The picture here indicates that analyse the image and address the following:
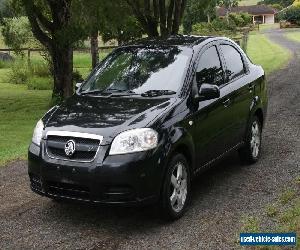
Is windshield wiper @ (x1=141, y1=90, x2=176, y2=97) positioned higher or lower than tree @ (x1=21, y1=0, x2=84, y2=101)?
lower

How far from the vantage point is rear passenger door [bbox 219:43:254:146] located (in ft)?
24.0

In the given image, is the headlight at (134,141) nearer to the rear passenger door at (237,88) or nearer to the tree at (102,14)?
the rear passenger door at (237,88)

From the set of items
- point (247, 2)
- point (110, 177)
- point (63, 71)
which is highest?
point (247, 2)

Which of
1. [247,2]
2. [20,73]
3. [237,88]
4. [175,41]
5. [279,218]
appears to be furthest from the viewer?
[247,2]

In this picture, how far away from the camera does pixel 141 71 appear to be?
6.77 meters

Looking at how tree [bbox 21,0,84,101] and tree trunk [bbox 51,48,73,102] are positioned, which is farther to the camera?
tree trunk [bbox 51,48,73,102]

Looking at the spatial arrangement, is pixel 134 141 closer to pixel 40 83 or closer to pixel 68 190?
pixel 68 190

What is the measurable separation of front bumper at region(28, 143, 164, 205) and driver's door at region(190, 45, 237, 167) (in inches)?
38.1

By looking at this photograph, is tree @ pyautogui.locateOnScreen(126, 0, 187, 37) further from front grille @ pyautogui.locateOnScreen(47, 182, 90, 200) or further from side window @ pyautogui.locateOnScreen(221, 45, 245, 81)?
front grille @ pyautogui.locateOnScreen(47, 182, 90, 200)

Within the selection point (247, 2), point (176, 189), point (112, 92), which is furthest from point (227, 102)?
point (247, 2)

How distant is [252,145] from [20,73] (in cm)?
2554

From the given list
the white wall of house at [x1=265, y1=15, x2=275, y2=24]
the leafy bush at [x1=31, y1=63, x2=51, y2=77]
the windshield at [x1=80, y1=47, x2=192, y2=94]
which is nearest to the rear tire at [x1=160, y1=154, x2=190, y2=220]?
the windshield at [x1=80, y1=47, x2=192, y2=94]

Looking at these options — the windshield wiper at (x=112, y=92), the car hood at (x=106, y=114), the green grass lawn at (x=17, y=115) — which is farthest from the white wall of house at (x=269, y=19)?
the car hood at (x=106, y=114)

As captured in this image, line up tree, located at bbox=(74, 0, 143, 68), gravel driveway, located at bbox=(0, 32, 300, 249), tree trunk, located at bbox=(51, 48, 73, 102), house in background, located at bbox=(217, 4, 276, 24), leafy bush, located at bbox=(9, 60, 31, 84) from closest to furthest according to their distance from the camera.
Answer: gravel driveway, located at bbox=(0, 32, 300, 249) → tree, located at bbox=(74, 0, 143, 68) → tree trunk, located at bbox=(51, 48, 73, 102) → leafy bush, located at bbox=(9, 60, 31, 84) → house in background, located at bbox=(217, 4, 276, 24)
